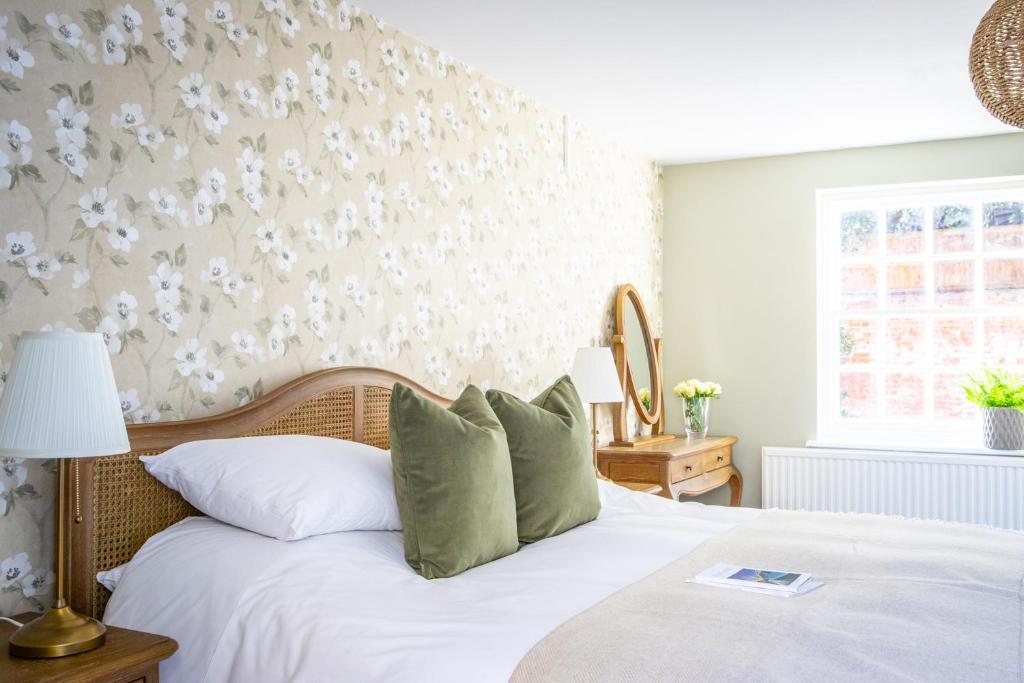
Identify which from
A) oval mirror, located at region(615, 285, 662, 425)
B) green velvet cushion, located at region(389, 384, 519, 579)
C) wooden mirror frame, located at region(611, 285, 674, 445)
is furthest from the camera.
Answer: oval mirror, located at region(615, 285, 662, 425)

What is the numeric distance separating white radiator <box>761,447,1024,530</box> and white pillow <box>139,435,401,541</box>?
10.6 feet

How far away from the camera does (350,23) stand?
287 centimetres

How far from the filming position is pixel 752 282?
202 inches

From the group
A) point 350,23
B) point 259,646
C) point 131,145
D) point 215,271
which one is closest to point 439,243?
point 350,23

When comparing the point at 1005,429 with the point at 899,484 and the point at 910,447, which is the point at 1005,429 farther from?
the point at 899,484

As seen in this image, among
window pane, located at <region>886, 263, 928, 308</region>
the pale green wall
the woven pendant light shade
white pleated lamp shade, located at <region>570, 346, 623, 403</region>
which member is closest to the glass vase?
the pale green wall

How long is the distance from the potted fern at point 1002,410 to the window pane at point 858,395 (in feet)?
1.81

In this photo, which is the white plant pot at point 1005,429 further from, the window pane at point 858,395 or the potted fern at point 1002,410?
the window pane at point 858,395

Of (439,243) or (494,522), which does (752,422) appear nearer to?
(439,243)

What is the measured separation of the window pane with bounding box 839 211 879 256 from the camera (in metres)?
4.97

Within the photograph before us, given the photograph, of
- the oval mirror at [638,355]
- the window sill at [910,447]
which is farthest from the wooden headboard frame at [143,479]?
the window sill at [910,447]

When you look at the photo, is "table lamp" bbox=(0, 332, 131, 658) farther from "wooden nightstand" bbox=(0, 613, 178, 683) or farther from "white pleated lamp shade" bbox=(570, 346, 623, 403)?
"white pleated lamp shade" bbox=(570, 346, 623, 403)

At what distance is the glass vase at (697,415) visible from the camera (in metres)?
4.93

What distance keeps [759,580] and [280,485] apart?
110cm
